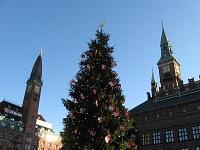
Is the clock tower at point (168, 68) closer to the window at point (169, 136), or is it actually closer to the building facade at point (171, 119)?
the building facade at point (171, 119)

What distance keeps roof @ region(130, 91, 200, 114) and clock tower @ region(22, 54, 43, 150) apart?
5017cm

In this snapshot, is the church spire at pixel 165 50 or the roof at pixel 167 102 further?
the church spire at pixel 165 50

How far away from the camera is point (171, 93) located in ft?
188

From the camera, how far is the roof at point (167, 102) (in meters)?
51.9

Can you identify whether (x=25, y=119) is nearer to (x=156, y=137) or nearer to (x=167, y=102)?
(x=156, y=137)

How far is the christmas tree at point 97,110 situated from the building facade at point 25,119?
7323 cm

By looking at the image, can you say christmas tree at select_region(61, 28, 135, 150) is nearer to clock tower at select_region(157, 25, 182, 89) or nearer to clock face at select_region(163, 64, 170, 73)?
clock tower at select_region(157, 25, 182, 89)

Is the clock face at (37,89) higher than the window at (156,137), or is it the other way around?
the clock face at (37,89)

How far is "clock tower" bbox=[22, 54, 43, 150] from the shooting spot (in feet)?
328

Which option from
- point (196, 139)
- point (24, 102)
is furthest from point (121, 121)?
point (24, 102)

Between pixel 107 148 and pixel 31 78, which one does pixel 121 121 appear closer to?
pixel 107 148

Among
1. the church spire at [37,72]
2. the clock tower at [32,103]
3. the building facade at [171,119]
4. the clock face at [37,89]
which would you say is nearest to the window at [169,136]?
the building facade at [171,119]

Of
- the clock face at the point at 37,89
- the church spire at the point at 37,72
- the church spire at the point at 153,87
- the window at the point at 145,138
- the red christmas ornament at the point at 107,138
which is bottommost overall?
the red christmas ornament at the point at 107,138

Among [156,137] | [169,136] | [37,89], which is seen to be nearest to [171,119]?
[169,136]
